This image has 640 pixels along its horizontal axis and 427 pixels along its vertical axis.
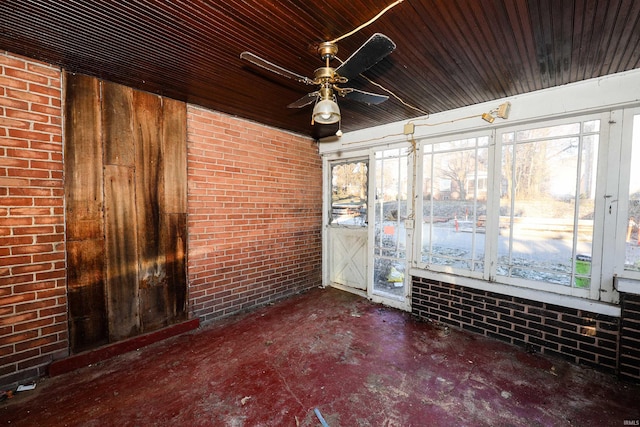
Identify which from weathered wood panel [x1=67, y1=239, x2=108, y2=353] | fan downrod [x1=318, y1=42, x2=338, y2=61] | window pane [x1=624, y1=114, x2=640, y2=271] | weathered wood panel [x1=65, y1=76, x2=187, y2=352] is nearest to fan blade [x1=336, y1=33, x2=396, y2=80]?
fan downrod [x1=318, y1=42, x2=338, y2=61]

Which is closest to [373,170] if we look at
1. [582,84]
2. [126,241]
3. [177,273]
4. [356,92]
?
[356,92]

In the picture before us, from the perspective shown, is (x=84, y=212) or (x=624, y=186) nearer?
(x=624, y=186)

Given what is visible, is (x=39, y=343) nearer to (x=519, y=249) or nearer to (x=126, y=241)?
(x=126, y=241)

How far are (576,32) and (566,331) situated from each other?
264cm

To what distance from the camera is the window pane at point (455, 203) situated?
3.13 metres

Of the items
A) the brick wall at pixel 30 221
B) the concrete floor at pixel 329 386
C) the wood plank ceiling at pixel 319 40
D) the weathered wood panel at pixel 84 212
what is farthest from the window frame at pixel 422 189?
the brick wall at pixel 30 221

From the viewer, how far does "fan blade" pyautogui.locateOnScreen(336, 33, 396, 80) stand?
1425mm

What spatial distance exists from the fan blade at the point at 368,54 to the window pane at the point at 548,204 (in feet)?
7.26

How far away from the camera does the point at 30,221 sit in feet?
7.12

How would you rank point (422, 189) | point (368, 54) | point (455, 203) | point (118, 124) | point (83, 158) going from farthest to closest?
point (422, 189)
point (455, 203)
point (118, 124)
point (83, 158)
point (368, 54)

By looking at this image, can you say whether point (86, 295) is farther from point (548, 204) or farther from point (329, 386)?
point (548, 204)

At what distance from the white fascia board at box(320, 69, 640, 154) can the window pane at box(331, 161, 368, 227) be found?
0.73m

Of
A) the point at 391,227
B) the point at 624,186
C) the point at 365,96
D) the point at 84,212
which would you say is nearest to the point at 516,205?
the point at 624,186

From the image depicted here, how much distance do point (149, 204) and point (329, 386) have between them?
259 centimetres
